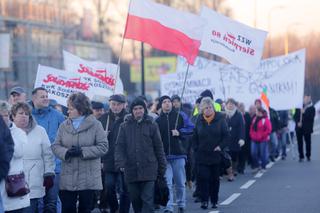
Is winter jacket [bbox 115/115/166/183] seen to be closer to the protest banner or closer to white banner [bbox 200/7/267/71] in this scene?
white banner [bbox 200/7/267/71]

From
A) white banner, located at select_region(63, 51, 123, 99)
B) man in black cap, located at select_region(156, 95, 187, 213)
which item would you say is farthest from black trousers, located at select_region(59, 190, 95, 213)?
white banner, located at select_region(63, 51, 123, 99)

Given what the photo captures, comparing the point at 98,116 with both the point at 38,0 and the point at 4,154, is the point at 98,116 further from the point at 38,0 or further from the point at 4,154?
the point at 38,0

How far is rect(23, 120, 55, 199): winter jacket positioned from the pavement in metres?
4.10

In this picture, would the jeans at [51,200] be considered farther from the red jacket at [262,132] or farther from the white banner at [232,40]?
the red jacket at [262,132]

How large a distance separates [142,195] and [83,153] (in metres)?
1.35

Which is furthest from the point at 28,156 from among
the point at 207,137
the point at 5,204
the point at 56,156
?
the point at 207,137

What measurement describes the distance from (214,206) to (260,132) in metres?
7.31

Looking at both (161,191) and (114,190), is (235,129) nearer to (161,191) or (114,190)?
(114,190)

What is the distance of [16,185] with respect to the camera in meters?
8.27

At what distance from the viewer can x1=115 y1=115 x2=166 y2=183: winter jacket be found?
416 inches

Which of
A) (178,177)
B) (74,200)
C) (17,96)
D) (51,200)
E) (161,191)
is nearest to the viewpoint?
(74,200)

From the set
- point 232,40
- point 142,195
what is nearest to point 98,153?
point 142,195

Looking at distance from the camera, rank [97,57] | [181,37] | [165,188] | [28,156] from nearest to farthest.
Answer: [28,156], [165,188], [181,37], [97,57]

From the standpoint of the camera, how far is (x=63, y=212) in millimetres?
9883
